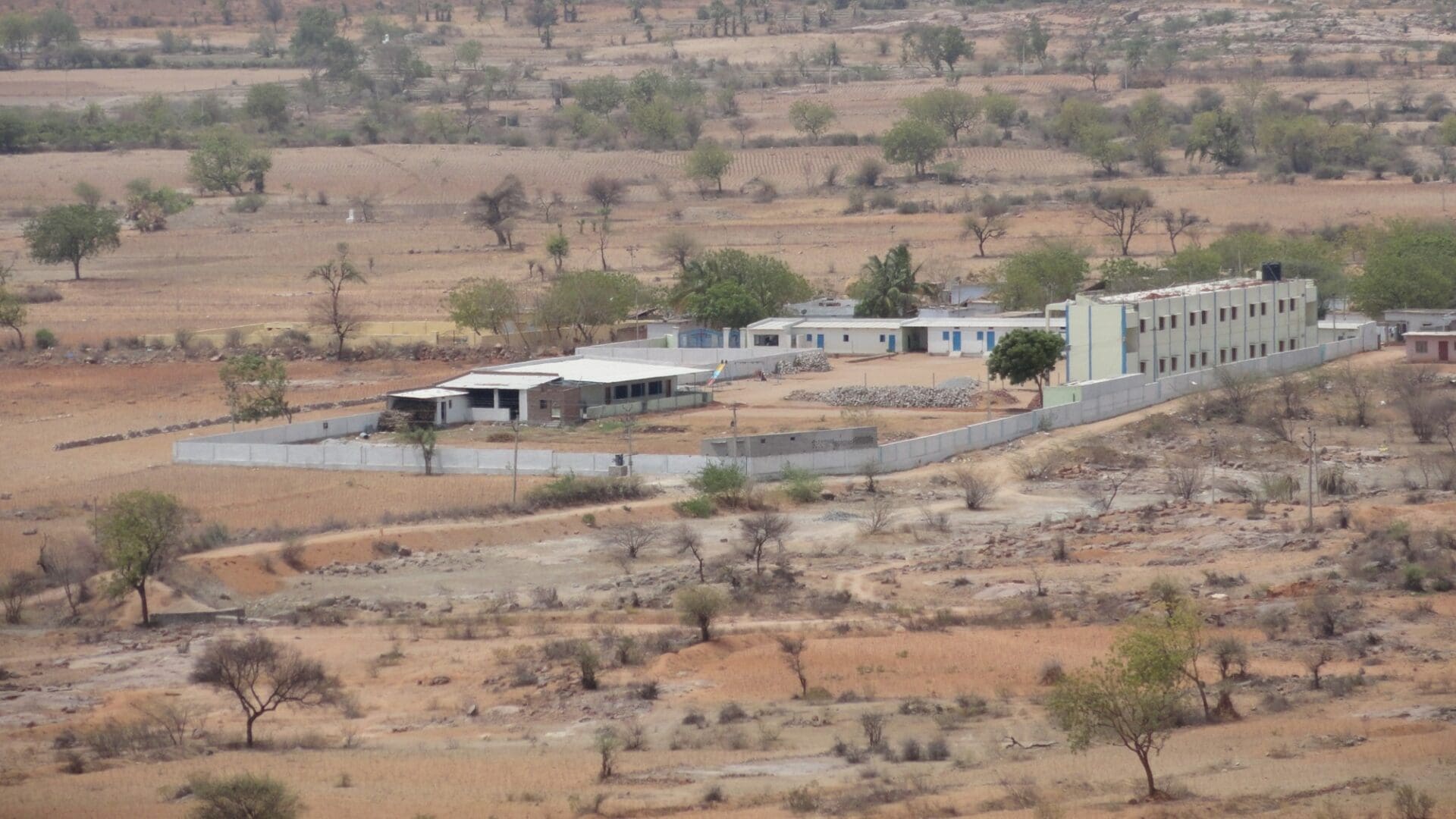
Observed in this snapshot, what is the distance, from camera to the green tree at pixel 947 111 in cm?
12731

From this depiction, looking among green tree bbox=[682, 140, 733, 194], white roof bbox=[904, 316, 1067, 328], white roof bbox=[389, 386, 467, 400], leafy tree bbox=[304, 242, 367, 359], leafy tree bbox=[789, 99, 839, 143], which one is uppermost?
leafy tree bbox=[789, 99, 839, 143]

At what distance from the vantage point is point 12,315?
7244 cm

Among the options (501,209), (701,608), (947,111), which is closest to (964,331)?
(701,608)

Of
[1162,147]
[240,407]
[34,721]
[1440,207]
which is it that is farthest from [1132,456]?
[1162,147]

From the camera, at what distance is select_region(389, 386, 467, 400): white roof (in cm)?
5462

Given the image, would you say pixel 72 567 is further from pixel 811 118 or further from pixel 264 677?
pixel 811 118

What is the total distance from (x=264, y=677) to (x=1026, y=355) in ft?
99.3

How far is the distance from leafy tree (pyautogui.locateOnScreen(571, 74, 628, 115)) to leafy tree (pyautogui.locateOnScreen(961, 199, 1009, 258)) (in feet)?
144

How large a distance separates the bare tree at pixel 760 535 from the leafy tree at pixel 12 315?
39.9 metres

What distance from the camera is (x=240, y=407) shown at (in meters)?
54.0

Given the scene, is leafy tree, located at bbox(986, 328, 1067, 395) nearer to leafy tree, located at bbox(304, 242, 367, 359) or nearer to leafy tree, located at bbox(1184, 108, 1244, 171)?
leafy tree, located at bbox(304, 242, 367, 359)

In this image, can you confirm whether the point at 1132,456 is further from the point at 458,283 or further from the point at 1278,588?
the point at 458,283

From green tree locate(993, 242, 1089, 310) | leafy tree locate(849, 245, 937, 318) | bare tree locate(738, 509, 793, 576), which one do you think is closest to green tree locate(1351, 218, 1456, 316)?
green tree locate(993, 242, 1089, 310)

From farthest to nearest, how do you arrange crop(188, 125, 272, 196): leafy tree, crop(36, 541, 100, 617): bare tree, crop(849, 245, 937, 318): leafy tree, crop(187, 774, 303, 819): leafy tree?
crop(188, 125, 272, 196): leafy tree, crop(849, 245, 937, 318): leafy tree, crop(36, 541, 100, 617): bare tree, crop(187, 774, 303, 819): leafy tree
